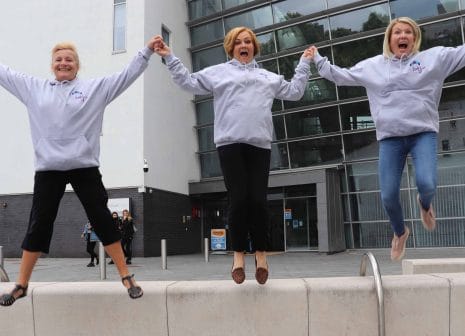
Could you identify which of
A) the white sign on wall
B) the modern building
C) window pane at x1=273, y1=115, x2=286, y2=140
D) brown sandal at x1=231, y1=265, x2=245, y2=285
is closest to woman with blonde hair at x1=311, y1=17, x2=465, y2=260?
brown sandal at x1=231, y1=265, x2=245, y2=285

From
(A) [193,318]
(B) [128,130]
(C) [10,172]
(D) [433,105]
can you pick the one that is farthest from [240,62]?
(C) [10,172]

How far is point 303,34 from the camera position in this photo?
72.3 ft

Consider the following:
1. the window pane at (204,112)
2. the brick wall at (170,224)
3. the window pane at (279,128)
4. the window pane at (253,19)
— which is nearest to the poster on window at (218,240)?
the brick wall at (170,224)

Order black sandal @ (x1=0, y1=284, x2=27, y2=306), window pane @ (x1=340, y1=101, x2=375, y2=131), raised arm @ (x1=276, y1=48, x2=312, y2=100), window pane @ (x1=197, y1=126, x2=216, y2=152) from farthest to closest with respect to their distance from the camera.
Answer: window pane @ (x1=197, y1=126, x2=216, y2=152)
window pane @ (x1=340, y1=101, x2=375, y2=131)
raised arm @ (x1=276, y1=48, x2=312, y2=100)
black sandal @ (x1=0, y1=284, x2=27, y2=306)

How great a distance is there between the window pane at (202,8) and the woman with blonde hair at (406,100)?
20415mm

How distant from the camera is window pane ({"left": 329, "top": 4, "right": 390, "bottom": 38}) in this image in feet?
67.1

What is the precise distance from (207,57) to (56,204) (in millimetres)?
21324

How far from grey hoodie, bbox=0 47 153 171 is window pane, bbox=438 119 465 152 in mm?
17762

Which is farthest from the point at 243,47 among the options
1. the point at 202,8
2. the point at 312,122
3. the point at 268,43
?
the point at 202,8

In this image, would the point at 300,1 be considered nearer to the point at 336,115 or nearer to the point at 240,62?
the point at 336,115

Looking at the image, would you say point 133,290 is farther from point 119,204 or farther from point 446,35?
point 446,35

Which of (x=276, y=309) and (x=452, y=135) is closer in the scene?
(x=276, y=309)

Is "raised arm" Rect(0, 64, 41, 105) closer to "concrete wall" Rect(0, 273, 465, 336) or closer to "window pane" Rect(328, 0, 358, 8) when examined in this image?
"concrete wall" Rect(0, 273, 465, 336)

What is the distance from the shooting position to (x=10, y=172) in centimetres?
2242
